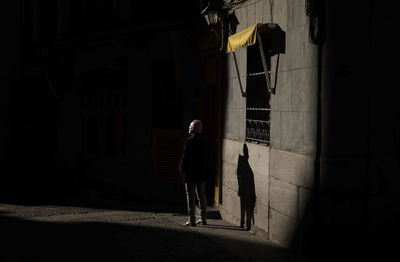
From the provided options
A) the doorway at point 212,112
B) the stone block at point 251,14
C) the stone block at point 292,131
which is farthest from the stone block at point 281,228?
the stone block at point 251,14

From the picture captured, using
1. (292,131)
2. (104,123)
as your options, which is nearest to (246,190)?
(292,131)

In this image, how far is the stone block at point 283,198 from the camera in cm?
774

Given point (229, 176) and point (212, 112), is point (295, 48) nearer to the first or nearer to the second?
point (229, 176)

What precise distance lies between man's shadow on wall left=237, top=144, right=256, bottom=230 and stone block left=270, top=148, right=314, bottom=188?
3.41ft

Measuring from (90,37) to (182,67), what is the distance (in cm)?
454

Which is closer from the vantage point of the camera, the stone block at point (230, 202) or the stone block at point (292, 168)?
the stone block at point (292, 168)

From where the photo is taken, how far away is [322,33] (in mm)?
6996

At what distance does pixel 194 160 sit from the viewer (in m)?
9.83

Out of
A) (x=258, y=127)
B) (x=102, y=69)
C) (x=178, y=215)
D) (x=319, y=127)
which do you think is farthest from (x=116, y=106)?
(x=319, y=127)

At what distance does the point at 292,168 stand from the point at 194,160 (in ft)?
7.98

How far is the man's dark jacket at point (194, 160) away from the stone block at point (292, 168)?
1679mm

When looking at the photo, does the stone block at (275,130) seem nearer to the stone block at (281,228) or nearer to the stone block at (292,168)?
the stone block at (292,168)

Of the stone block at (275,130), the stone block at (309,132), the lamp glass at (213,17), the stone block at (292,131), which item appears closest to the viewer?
the stone block at (309,132)

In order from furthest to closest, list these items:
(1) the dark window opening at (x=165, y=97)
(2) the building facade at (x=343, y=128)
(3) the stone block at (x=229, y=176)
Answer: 1. (1) the dark window opening at (x=165, y=97)
2. (3) the stone block at (x=229, y=176)
3. (2) the building facade at (x=343, y=128)
